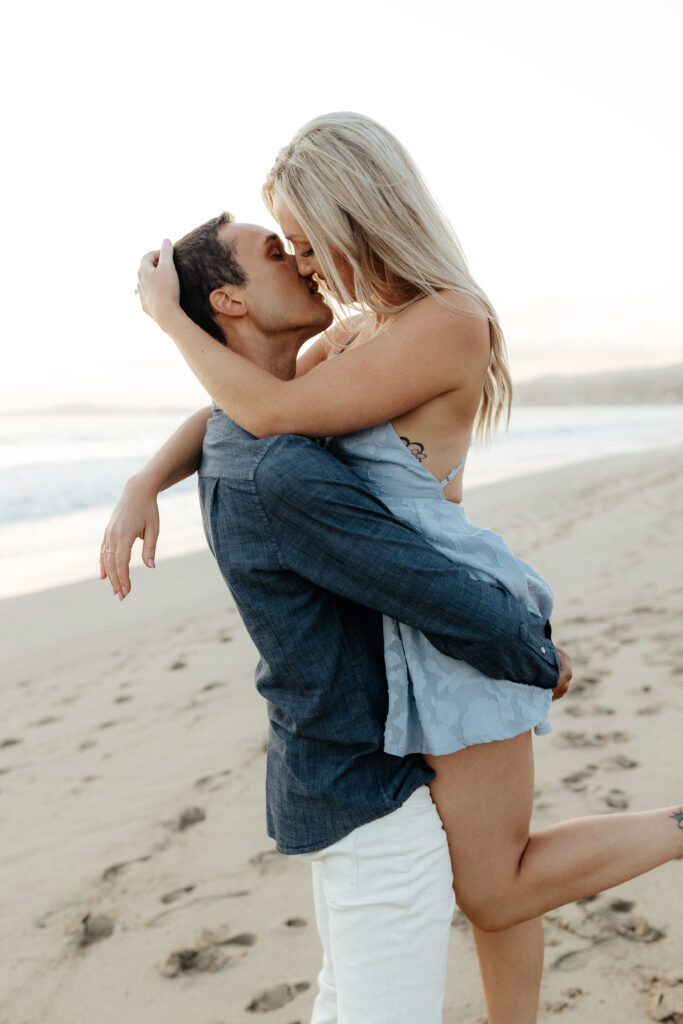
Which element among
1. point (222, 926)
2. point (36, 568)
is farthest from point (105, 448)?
point (222, 926)

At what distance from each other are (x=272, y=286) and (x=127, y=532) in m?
0.66

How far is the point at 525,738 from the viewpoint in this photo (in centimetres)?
180

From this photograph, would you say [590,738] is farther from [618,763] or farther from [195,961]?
[195,961]

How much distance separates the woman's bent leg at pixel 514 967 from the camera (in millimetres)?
2021

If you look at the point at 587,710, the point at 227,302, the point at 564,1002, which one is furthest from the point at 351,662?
the point at 587,710

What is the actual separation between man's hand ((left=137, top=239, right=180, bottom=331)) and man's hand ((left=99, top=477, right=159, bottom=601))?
43 centimetres

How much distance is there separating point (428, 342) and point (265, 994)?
197cm

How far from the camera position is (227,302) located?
1.87m

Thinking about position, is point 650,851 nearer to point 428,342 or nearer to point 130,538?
point 428,342

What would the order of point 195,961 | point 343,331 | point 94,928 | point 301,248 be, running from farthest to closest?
point 94,928, point 195,961, point 343,331, point 301,248

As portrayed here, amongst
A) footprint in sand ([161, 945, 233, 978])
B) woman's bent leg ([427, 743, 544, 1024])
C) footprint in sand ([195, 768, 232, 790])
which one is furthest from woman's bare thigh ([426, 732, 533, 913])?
footprint in sand ([195, 768, 232, 790])

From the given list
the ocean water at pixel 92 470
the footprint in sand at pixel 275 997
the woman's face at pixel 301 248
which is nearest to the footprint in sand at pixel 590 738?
the ocean water at pixel 92 470

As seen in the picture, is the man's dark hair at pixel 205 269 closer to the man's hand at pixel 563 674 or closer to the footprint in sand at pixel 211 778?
the man's hand at pixel 563 674

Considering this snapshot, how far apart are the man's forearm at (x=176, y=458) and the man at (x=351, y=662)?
294mm
